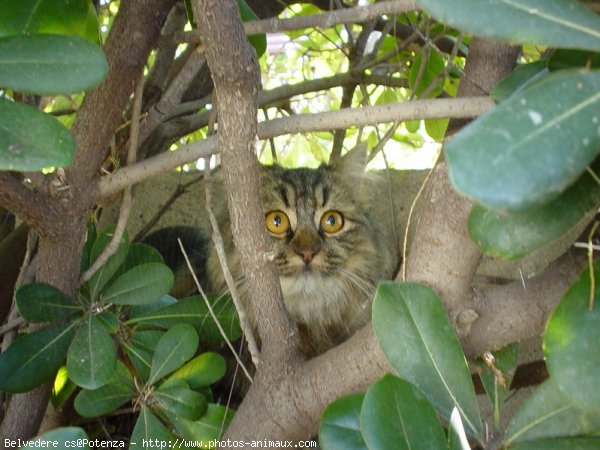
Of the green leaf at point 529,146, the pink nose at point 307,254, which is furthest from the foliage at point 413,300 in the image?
the pink nose at point 307,254

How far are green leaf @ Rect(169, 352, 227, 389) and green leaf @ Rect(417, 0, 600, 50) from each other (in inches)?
35.6

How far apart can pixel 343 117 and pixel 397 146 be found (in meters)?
1.80

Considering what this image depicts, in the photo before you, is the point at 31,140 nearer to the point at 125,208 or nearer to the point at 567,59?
the point at 125,208

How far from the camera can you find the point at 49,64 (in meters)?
0.90

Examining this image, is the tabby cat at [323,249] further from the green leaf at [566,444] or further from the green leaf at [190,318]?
the green leaf at [566,444]

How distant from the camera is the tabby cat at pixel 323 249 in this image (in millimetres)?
1975

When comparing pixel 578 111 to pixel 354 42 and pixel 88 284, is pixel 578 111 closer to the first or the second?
pixel 88 284

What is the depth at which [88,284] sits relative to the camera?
143 cm

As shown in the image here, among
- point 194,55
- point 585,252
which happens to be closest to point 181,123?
point 194,55

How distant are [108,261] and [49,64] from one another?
593mm

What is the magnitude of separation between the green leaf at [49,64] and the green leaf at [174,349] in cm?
57

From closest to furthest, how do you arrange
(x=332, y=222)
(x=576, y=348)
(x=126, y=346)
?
(x=576, y=348) < (x=126, y=346) < (x=332, y=222)

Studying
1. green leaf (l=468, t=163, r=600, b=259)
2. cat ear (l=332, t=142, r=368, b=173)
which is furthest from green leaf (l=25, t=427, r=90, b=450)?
cat ear (l=332, t=142, r=368, b=173)

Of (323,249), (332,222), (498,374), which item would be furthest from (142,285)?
(332,222)
